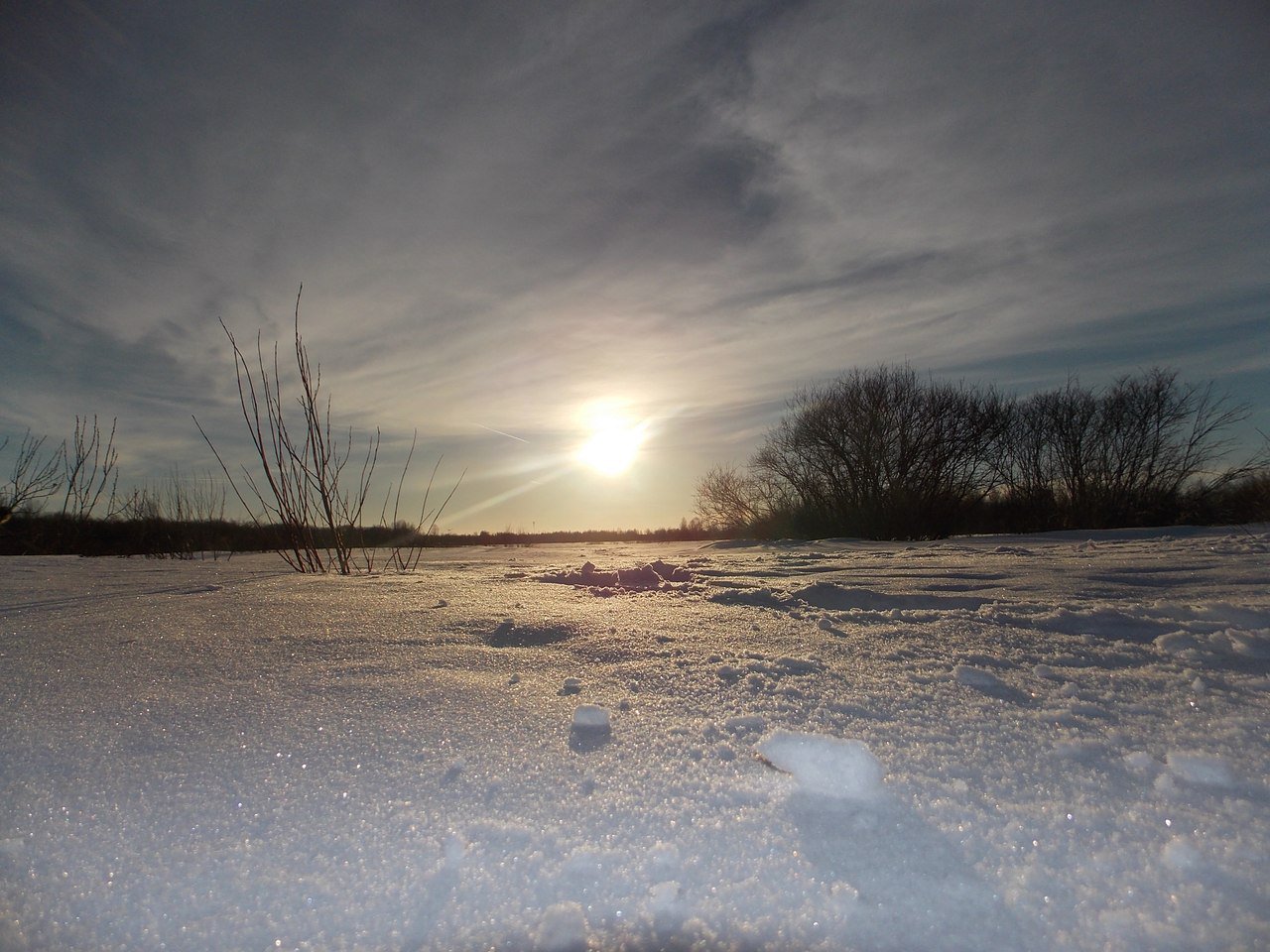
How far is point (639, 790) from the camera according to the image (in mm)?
661

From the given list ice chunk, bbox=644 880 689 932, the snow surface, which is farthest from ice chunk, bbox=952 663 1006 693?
ice chunk, bbox=644 880 689 932

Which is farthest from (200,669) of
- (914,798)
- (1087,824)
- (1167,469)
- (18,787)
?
(1167,469)

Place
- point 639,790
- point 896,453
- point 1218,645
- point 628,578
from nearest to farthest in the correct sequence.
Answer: point 639,790 < point 1218,645 < point 628,578 < point 896,453

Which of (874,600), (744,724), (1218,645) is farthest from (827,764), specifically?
(874,600)

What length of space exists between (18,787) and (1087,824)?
3.72 ft

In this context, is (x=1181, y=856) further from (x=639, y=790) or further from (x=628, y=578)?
(x=628, y=578)

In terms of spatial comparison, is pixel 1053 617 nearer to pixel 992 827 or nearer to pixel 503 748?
pixel 992 827

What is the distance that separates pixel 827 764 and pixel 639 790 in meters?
0.23

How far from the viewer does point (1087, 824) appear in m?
0.58

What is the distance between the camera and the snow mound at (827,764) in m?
0.65

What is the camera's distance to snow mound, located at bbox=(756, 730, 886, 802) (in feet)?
2.15

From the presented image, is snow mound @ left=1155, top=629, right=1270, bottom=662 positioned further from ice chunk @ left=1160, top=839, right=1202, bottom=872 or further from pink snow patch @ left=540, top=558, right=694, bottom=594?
pink snow patch @ left=540, top=558, right=694, bottom=594

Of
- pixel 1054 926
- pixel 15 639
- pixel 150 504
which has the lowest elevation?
pixel 1054 926

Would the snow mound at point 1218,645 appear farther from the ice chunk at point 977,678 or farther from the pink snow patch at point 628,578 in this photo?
the pink snow patch at point 628,578
